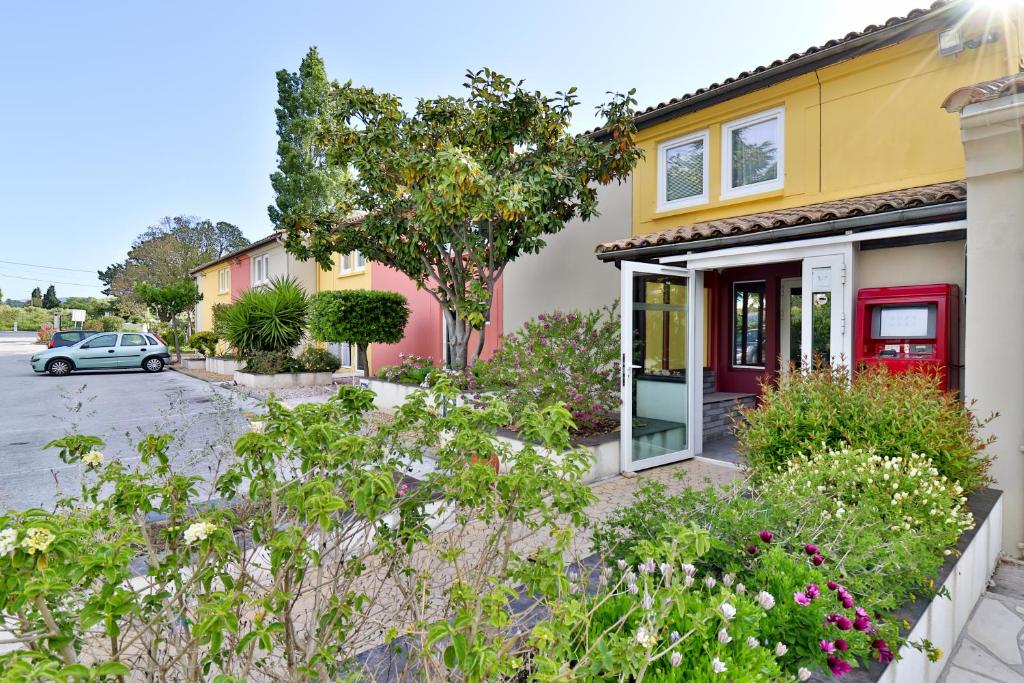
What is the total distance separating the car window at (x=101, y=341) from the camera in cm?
1992

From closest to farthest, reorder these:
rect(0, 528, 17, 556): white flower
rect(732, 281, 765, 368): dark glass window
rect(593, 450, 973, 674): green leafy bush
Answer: rect(0, 528, 17, 556): white flower
rect(593, 450, 973, 674): green leafy bush
rect(732, 281, 765, 368): dark glass window

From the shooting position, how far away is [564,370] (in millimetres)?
7699

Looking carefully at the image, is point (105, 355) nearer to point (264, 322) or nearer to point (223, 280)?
point (264, 322)

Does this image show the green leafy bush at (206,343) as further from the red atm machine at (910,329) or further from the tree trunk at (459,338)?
the red atm machine at (910,329)

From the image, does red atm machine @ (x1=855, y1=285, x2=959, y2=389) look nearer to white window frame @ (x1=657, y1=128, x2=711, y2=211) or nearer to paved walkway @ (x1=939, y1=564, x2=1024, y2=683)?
paved walkway @ (x1=939, y1=564, x2=1024, y2=683)

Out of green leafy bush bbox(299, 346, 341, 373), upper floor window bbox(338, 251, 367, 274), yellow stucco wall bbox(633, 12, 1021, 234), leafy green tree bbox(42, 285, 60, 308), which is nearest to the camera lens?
yellow stucco wall bbox(633, 12, 1021, 234)

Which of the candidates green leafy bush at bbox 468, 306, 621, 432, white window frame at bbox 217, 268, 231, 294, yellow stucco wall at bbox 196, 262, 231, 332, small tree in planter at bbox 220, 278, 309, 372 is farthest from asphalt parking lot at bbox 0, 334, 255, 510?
yellow stucco wall at bbox 196, 262, 231, 332

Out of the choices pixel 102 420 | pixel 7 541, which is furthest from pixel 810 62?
pixel 102 420

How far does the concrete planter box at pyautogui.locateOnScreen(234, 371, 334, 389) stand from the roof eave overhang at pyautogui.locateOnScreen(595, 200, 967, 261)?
450 inches

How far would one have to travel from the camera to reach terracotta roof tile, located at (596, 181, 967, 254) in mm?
5512

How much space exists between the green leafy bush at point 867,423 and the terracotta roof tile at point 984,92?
2293 mm

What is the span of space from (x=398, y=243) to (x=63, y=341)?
1962cm

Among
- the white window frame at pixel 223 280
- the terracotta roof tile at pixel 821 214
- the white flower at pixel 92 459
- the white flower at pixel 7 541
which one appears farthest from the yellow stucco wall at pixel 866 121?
the white window frame at pixel 223 280

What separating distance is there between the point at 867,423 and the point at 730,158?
5775mm
